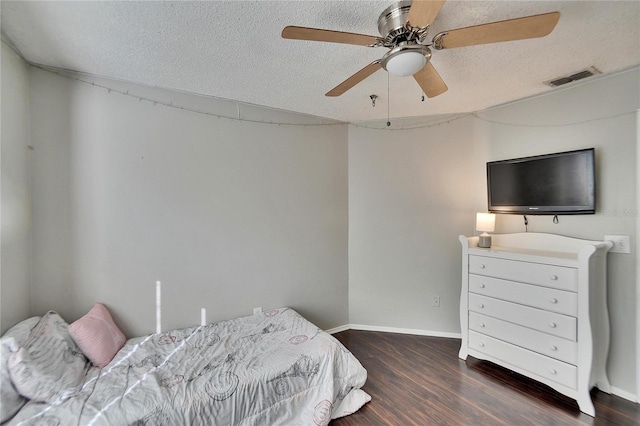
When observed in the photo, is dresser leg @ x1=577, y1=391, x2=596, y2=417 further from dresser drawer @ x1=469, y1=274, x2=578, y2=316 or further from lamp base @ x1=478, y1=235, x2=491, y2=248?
lamp base @ x1=478, y1=235, x2=491, y2=248

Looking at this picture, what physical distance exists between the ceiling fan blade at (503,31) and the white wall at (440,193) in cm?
148

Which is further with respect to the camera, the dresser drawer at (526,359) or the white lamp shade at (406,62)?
the dresser drawer at (526,359)

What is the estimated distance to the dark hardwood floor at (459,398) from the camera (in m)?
1.71

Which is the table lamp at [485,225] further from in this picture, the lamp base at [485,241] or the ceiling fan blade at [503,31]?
the ceiling fan blade at [503,31]

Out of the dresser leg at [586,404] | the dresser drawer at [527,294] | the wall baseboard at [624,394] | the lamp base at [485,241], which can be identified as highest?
the lamp base at [485,241]

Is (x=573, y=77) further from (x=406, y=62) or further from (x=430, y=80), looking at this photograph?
(x=406, y=62)

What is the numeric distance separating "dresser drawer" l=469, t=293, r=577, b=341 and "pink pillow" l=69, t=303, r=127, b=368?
288cm

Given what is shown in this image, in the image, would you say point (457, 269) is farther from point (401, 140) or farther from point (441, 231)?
point (401, 140)

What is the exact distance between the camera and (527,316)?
2.00 metres

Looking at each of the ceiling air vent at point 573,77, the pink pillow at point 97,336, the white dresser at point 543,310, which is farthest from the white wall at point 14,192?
the ceiling air vent at point 573,77

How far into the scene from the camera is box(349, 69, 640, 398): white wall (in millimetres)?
2053

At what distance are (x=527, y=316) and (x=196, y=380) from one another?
2.41 m

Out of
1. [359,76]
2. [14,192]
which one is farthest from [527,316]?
[14,192]

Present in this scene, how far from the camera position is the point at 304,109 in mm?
Result: 2676
